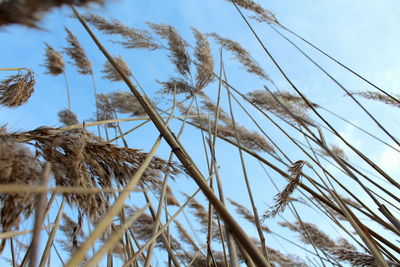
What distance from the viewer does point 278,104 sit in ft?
8.15

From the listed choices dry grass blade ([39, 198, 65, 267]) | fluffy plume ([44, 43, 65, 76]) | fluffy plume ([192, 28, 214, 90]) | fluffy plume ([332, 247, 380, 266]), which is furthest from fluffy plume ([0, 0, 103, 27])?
fluffy plume ([44, 43, 65, 76])

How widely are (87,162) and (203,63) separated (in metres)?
1.69

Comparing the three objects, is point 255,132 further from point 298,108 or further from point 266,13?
point 266,13

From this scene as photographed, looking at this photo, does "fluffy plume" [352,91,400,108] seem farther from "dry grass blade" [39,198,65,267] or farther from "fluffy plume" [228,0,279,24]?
"dry grass blade" [39,198,65,267]

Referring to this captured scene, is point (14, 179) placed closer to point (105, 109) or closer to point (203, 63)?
point (203, 63)

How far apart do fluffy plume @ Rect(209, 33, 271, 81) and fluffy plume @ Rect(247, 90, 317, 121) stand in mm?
158

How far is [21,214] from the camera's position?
70cm

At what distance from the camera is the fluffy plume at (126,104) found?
10.5 ft

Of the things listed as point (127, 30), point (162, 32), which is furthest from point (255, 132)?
point (127, 30)

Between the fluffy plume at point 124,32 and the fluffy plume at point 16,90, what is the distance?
141 centimetres

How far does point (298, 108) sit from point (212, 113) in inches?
38.5

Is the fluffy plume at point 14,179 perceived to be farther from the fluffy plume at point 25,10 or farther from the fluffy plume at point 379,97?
the fluffy plume at point 379,97

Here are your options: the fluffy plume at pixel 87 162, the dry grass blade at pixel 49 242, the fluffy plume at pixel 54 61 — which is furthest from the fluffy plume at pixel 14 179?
the fluffy plume at pixel 54 61

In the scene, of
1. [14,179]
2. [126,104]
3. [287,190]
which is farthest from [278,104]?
[14,179]
